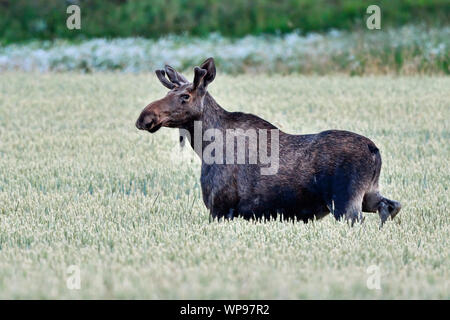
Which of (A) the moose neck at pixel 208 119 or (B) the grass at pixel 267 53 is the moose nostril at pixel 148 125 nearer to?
(A) the moose neck at pixel 208 119

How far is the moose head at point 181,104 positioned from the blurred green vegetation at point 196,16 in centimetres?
1961

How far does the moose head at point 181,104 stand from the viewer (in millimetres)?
7582

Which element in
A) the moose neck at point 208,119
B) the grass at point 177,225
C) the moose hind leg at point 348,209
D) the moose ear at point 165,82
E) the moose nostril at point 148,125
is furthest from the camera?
the moose ear at point 165,82

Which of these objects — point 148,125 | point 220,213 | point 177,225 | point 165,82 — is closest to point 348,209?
point 220,213

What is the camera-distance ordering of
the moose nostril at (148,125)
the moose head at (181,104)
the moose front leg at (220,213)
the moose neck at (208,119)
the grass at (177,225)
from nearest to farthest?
the grass at (177,225) < the moose nostril at (148,125) < the moose head at (181,104) < the moose front leg at (220,213) < the moose neck at (208,119)

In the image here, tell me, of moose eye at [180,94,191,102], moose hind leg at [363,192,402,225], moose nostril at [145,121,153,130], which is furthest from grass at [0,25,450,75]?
moose nostril at [145,121,153,130]

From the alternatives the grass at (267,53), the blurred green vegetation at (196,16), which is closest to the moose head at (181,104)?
the grass at (267,53)

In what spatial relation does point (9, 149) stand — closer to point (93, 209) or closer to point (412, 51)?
point (93, 209)

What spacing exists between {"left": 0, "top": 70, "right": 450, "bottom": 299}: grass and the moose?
0.22 meters

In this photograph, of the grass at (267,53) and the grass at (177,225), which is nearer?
the grass at (177,225)

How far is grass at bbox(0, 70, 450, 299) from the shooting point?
5.80m

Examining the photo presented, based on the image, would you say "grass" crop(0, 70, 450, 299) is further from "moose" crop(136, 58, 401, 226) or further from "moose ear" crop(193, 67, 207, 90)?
"moose ear" crop(193, 67, 207, 90)

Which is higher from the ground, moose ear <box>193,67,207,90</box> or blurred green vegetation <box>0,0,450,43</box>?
blurred green vegetation <box>0,0,450,43</box>

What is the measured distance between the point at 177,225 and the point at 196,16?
937 inches
